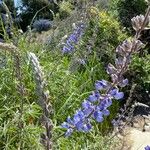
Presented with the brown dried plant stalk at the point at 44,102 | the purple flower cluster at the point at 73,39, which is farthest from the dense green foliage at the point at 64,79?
the brown dried plant stalk at the point at 44,102

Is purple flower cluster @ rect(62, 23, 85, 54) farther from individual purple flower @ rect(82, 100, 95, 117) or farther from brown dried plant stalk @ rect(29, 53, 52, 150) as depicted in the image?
brown dried plant stalk @ rect(29, 53, 52, 150)

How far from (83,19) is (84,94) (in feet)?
3.58

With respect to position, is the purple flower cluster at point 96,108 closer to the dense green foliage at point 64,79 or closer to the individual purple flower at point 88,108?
the individual purple flower at point 88,108

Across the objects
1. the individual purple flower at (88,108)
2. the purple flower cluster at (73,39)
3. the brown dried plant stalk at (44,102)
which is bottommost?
the purple flower cluster at (73,39)

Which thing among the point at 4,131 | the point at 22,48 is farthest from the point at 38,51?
the point at 4,131

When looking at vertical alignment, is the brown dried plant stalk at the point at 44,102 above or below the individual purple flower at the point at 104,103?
above

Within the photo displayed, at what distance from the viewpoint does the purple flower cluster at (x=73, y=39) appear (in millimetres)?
5887

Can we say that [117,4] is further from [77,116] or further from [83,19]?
[77,116]

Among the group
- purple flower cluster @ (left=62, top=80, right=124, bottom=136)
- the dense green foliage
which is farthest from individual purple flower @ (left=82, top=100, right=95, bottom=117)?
the dense green foliage

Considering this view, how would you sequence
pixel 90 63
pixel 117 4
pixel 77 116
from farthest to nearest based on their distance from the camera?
pixel 117 4, pixel 90 63, pixel 77 116

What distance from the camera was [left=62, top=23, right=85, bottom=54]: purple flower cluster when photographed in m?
5.89

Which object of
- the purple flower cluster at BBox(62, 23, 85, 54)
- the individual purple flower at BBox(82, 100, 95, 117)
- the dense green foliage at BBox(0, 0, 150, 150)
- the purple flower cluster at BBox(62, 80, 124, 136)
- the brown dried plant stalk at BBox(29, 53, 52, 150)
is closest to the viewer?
the brown dried plant stalk at BBox(29, 53, 52, 150)

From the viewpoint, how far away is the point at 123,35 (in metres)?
7.11

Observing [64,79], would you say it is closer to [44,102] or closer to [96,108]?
[96,108]
